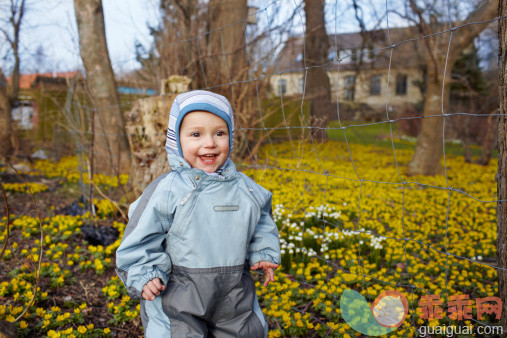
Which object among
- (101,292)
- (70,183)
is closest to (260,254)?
(101,292)

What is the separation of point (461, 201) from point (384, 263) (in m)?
2.99

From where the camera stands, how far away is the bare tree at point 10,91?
27.5 ft

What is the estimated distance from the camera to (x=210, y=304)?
154cm

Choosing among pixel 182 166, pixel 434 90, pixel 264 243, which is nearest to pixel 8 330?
pixel 182 166

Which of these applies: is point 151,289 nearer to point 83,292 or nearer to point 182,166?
point 182,166

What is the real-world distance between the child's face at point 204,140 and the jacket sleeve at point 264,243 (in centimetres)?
33

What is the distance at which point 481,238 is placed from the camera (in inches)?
159

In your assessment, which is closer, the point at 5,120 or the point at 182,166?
the point at 182,166

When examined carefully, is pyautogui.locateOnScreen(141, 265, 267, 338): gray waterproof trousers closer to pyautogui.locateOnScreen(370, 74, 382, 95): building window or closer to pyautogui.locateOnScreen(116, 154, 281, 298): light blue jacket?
pyautogui.locateOnScreen(116, 154, 281, 298): light blue jacket

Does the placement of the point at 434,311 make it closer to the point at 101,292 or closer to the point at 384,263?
the point at 384,263

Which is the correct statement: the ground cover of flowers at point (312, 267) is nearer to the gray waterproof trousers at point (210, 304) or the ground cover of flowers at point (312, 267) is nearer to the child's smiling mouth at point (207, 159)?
the gray waterproof trousers at point (210, 304)

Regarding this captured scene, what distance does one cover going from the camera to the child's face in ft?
5.31

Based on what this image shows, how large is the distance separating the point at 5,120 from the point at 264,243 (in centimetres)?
888

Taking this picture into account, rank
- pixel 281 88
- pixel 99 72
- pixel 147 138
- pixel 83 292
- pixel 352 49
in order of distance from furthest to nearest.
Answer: pixel 352 49 → pixel 99 72 → pixel 147 138 → pixel 281 88 → pixel 83 292
